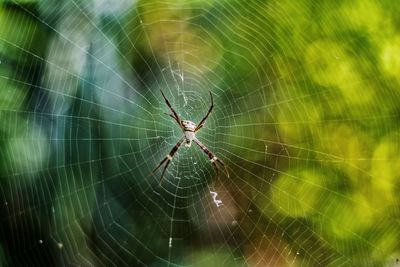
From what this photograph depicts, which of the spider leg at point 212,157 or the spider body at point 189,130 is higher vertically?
the spider body at point 189,130

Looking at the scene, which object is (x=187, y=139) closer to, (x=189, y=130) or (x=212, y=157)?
(x=189, y=130)

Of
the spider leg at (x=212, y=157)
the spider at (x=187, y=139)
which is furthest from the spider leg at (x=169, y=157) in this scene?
the spider leg at (x=212, y=157)

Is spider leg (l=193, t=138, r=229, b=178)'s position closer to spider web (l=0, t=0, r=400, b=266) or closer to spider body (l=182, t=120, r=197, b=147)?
spider body (l=182, t=120, r=197, b=147)

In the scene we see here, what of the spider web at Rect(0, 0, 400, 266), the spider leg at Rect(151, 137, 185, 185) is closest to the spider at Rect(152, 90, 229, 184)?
the spider leg at Rect(151, 137, 185, 185)

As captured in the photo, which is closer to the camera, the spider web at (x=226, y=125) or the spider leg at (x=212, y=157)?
the spider web at (x=226, y=125)

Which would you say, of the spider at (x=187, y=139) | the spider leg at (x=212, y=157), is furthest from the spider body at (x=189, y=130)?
the spider leg at (x=212, y=157)

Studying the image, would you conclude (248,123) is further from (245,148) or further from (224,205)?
(224,205)

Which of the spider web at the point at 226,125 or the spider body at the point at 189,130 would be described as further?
the spider body at the point at 189,130

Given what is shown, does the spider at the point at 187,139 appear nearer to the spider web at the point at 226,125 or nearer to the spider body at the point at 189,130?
the spider body at the point at 189,130

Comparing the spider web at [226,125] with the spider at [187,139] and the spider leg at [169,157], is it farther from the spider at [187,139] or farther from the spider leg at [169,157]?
the spider leg at [169,157]
